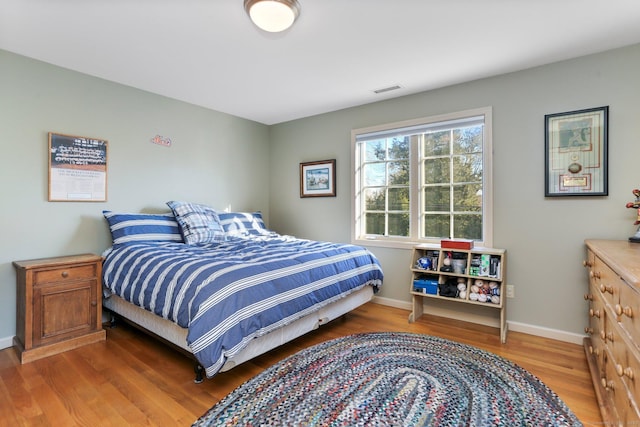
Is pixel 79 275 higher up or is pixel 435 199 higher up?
pixel 435 199

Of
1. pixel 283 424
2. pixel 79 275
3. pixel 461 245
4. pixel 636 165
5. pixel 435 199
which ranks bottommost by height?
pixel 283 424

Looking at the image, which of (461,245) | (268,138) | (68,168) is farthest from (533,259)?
(68,168)

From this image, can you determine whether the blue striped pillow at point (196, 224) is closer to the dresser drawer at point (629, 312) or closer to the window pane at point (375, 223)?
the window pane at point (375, 223)

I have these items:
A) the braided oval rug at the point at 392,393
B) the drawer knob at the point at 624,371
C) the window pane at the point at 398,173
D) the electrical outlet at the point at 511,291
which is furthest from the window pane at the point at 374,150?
the drawer knob at the point at 624,371

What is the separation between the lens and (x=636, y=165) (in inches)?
91.4

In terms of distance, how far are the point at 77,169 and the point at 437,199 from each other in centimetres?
336

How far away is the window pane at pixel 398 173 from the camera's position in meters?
3.50

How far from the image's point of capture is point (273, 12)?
1.82 m

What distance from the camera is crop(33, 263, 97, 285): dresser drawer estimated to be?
7.57 ft

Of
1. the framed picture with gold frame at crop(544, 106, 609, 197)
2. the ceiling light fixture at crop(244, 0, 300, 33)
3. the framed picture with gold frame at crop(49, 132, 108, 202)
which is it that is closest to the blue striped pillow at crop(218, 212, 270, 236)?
the framed picture with gold frame at crop(49, 132, 108, 202)

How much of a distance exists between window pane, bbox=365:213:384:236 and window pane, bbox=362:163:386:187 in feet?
1.20

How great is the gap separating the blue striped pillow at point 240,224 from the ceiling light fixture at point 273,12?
215 cm

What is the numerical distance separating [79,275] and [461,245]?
10.3 ft

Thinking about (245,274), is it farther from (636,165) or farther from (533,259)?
(636,165)
